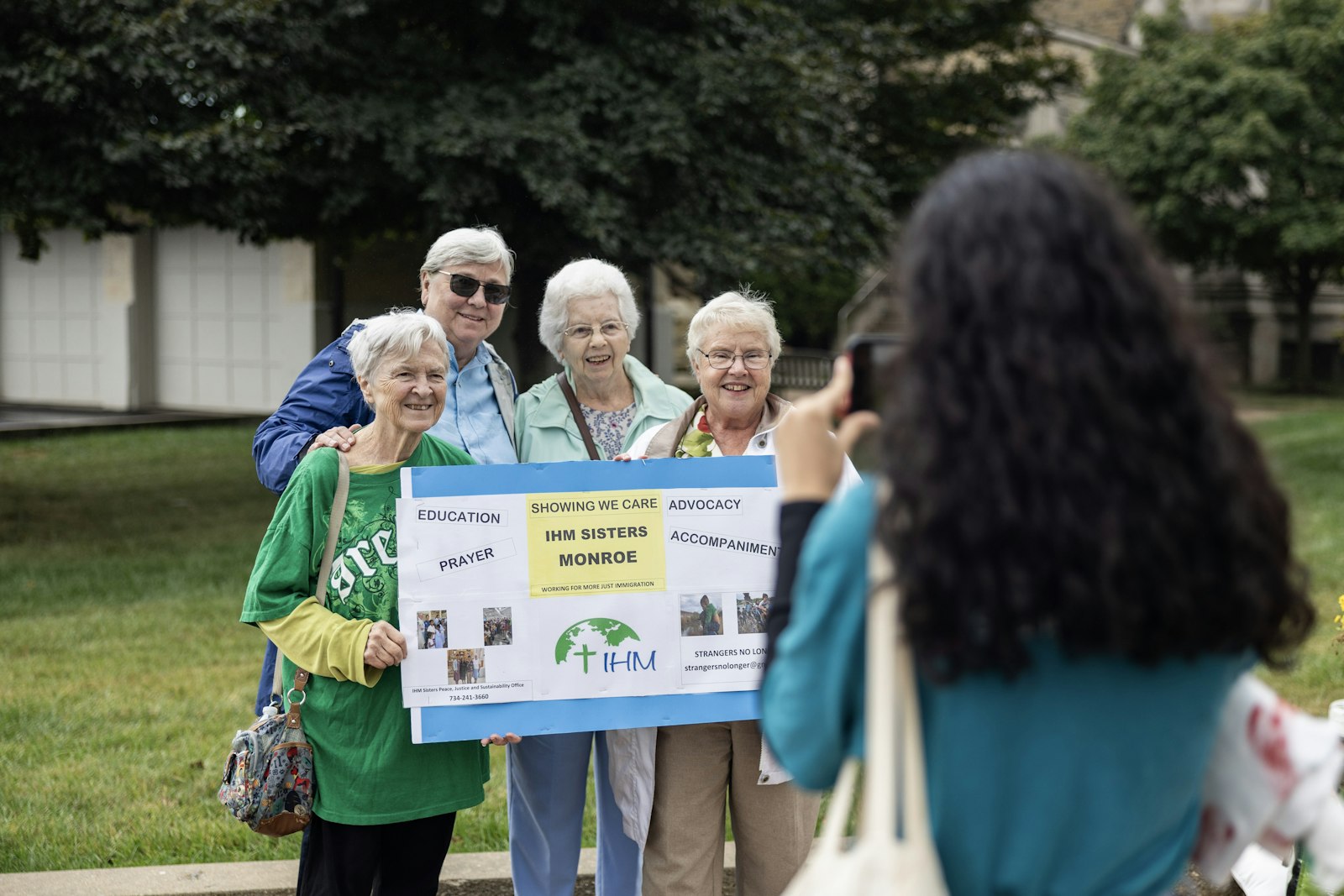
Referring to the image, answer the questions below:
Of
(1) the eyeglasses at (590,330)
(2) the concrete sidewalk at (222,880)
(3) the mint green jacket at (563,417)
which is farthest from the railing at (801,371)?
(1) the eyeglasses at (590,330)

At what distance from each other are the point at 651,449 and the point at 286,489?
1012mm

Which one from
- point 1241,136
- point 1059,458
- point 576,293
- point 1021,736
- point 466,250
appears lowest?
point 1021,736

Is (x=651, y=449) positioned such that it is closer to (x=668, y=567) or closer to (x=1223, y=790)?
(x=668, y=567)

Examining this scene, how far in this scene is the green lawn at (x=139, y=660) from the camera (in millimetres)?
5129

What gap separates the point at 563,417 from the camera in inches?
159

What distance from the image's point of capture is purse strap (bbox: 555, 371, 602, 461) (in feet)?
13.1

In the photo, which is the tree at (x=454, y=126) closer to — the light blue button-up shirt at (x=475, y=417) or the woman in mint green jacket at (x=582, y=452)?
the light blue button-up shirt at (x=475, y=417)

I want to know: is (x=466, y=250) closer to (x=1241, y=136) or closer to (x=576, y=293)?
(x=576, y=293)

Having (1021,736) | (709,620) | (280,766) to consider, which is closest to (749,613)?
(709,620)

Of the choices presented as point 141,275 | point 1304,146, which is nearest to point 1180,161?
point 1304,146

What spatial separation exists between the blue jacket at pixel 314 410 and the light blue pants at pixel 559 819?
1.07 metres

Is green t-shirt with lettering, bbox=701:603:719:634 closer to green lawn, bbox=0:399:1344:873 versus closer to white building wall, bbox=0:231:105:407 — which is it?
green lawn, bbox=0:399:1344:873

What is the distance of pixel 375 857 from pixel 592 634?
0.80 m

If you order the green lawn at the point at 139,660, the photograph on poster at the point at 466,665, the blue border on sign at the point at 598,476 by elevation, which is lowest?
the green lawn at the point at 139,660
